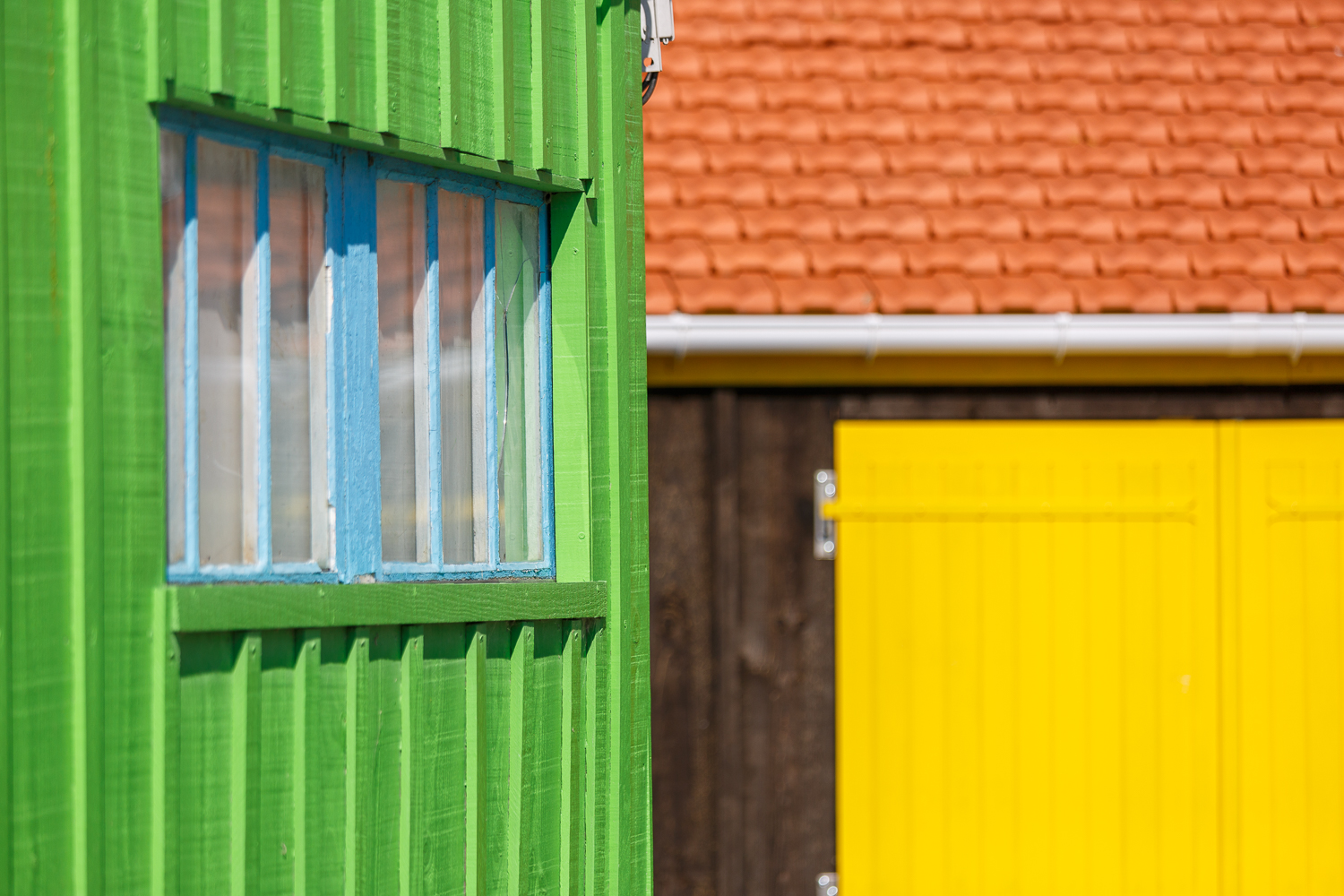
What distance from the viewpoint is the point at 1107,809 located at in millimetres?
6047

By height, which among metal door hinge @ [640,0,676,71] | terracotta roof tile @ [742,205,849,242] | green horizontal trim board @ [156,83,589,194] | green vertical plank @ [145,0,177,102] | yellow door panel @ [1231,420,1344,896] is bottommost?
yellow door panel @ [1231,420,1344,896]

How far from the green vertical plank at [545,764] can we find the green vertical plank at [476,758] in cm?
15

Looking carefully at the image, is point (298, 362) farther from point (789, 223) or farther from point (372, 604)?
point (789, 223)

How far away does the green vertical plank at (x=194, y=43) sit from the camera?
2838mm

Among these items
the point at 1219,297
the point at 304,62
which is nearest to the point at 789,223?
the point at 1219,297

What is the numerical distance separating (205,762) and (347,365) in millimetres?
848

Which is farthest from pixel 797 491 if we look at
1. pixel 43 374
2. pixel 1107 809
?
pixel 43 374

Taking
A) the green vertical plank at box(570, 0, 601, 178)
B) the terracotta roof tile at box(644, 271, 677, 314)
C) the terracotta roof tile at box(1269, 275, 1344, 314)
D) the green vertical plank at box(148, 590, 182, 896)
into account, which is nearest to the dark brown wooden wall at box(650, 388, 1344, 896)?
the terracotta roof tile at box(644, 271, 677, 314)

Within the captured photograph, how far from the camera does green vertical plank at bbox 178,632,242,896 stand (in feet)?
9.21

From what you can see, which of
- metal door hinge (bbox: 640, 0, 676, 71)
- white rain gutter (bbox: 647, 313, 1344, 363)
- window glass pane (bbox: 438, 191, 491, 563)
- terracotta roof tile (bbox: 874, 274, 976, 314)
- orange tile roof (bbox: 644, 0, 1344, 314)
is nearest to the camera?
window glass pane (bbox: 438, 191, 491, 563)

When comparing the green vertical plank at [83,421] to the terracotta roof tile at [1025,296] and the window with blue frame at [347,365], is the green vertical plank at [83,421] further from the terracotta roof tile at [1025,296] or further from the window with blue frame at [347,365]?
the terracotta roof tile at [1025,296]

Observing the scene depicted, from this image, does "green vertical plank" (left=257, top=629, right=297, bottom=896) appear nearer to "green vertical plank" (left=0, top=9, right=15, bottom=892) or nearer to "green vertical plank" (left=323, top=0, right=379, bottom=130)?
"green vertical plank" (left=0, top=9, right=15, bottom=892)

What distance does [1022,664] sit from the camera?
604 cm

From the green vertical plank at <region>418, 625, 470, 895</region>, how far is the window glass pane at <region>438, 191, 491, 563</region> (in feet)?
0.77
